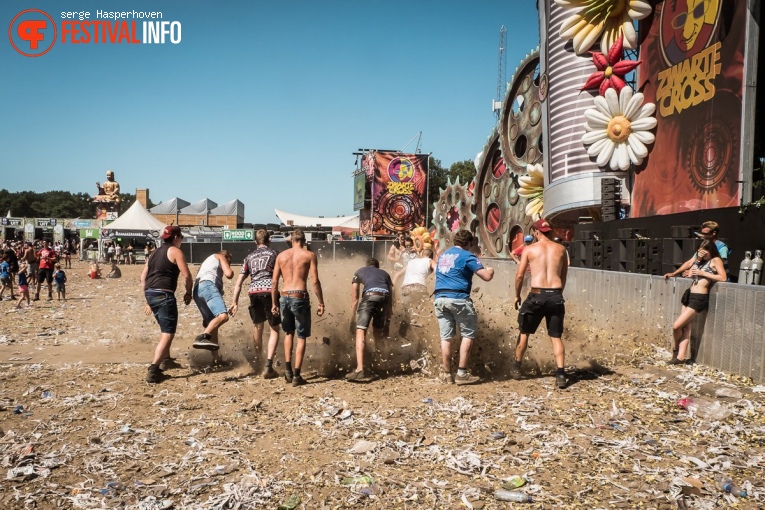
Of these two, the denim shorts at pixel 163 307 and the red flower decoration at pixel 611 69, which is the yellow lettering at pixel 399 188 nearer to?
the red flower decoration at pixel 611 69

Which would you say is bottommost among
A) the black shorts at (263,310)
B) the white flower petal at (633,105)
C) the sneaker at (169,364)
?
the sneaker at (169,364)

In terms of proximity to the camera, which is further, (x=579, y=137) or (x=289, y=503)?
(x=579, y=137)

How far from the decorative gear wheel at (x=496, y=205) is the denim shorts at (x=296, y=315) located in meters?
19.6

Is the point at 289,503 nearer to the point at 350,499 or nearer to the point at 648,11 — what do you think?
the point at 350,499

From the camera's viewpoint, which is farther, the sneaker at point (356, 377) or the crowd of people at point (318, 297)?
the sneaker at point (356, 377)

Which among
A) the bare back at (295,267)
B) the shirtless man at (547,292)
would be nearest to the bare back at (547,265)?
the shirtless man at (547,292)

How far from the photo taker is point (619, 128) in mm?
16781

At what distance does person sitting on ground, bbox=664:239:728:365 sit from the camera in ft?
23.1

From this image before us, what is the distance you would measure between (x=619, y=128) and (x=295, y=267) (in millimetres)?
13356

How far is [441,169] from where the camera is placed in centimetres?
8750

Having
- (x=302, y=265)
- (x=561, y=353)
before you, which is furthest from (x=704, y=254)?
(x=302, y=265)

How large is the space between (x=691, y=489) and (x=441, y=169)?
85.2m

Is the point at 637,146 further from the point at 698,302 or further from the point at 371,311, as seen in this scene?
the point at 371,311

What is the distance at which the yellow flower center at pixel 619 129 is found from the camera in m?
16.5
